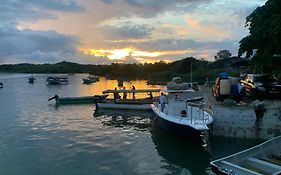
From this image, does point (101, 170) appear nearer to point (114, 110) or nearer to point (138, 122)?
point (138, 122)

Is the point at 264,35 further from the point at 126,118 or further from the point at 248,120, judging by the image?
the point at 126,118

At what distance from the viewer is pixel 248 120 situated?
2200 centimetres

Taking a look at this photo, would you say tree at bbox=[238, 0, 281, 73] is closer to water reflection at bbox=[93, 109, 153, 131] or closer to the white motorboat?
the white motorboat

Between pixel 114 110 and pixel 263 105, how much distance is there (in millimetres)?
19895

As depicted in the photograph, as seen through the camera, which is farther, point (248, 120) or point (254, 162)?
point (248, 120)

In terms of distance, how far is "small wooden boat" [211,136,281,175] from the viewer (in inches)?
531

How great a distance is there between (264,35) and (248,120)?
18.7 feet

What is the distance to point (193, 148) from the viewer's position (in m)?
21.5

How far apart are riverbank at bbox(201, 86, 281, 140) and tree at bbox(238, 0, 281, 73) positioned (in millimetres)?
4127

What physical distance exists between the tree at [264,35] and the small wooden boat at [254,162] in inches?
338

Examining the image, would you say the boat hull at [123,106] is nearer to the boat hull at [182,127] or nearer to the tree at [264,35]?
the boat hull at [182,127]

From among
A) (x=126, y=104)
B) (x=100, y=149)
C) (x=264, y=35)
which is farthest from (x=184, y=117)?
(x=126, y=104)

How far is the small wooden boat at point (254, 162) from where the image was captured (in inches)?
531

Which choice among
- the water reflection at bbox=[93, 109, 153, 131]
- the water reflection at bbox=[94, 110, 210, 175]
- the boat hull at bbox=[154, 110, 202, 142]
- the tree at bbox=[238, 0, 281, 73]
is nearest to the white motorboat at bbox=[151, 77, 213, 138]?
the boat hull at bbox=[154, 110, 202, 142]
